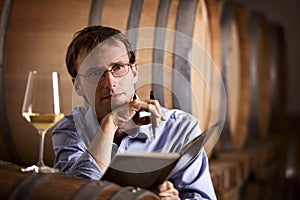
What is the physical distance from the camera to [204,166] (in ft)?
3.84

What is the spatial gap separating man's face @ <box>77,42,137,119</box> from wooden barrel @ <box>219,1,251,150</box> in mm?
1182

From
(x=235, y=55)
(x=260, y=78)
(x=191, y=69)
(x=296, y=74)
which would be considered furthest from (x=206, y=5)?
(x=296, y=74)

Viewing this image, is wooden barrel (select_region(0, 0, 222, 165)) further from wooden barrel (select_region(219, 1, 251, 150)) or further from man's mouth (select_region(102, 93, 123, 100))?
wooden barrel (select_region(219, 1, 251, 150))

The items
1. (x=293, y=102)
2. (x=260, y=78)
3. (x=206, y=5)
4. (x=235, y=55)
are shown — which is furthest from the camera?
(x=293, y=102)

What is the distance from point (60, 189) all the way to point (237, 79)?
1589 millimetres

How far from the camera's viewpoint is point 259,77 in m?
2.74

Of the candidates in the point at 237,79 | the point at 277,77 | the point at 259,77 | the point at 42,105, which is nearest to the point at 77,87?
the point at 42,105

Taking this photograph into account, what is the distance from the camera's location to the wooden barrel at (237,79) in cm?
233

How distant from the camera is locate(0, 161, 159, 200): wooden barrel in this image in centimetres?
91

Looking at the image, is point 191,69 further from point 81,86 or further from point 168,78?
point 81,86

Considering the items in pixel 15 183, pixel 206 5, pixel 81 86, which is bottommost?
pixel 15 183

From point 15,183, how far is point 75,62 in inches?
11.0

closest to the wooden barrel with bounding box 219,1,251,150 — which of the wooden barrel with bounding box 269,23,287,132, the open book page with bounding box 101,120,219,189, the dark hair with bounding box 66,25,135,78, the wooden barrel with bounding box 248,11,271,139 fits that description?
the wooden barrel with bounding box 248,11,271,139

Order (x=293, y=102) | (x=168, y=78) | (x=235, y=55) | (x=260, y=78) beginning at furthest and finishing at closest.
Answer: (x=293, y=102)
(x=260, y=78)
(x=235, y=55)
(x=168, y=78)
